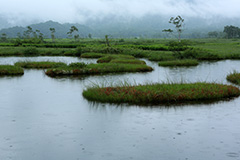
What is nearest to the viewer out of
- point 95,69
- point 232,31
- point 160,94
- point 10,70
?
point 160,94

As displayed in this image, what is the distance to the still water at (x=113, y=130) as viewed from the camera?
11.2 meters

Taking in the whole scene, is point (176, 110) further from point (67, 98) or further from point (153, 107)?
point (67, 98)

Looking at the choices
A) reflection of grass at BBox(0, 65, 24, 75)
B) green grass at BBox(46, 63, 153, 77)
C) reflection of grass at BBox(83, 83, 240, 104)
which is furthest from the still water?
reflection of grass at BBox(0, 65, 24, 75)

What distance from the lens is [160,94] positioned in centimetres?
1905

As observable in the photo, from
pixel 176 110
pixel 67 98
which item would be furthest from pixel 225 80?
pixel 67 98

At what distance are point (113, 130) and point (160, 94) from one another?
608cm

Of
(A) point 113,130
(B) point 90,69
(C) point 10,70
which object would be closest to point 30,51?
(C) point 10,70

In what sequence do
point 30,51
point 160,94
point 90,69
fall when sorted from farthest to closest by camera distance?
point 30,51, point 90,69, point 160,94

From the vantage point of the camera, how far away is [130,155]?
10906 mm

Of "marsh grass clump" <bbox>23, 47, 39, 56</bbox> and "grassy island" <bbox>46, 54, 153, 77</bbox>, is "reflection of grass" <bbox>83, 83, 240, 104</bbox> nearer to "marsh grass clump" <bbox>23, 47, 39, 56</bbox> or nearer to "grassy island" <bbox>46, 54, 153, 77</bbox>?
"grassy island" <bbox>46, 54, 153, 77</bbox>

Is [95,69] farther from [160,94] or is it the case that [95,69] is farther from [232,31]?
[232,31]

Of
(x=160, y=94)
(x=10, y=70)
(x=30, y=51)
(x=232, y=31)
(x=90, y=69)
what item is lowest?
(x=160, y=94)

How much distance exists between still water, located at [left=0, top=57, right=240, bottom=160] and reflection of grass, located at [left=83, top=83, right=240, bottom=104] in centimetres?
80

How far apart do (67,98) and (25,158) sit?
1080cm
